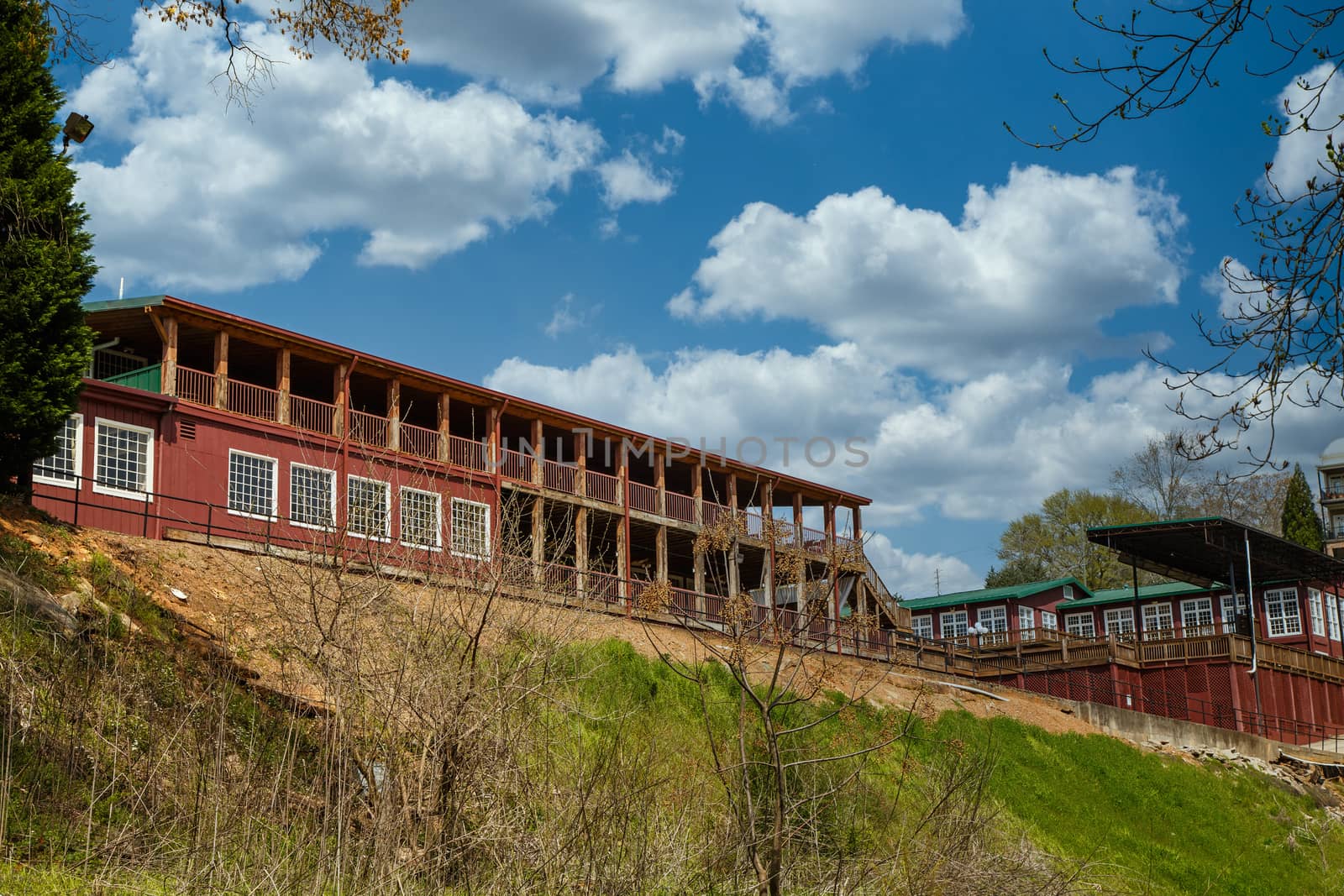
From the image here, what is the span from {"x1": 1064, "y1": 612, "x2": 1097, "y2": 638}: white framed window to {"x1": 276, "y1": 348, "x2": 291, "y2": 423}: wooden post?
101ft

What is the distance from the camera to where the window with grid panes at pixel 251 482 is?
23938mm

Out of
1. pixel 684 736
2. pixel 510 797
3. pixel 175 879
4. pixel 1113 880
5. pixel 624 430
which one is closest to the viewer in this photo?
pixel 175 879

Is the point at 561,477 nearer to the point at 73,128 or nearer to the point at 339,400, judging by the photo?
the point at 339,400

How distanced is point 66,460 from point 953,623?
110ft

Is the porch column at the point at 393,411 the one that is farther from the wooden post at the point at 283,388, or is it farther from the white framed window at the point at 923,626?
the white framed window at the point at 923,626

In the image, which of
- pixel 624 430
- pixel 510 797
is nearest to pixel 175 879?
pixel 510 797

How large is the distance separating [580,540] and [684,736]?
604 inches

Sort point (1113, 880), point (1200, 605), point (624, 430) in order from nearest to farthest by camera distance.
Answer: point (1113, 880), point (624, 430), point (1200, 605)

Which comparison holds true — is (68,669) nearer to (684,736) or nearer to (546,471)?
(684,736)

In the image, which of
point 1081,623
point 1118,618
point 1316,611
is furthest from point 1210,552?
point 1081,623

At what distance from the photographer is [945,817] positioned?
9297 mm

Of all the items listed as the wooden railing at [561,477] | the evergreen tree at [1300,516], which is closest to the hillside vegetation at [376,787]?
the wooden railing at [561,477]

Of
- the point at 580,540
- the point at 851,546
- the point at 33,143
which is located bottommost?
the point at 851,546

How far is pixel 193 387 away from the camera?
79.6ft
